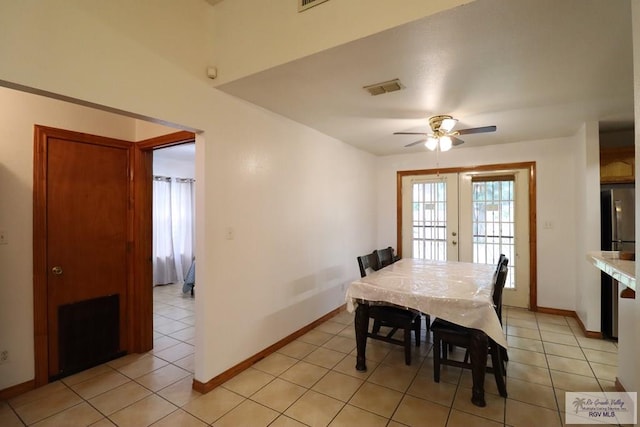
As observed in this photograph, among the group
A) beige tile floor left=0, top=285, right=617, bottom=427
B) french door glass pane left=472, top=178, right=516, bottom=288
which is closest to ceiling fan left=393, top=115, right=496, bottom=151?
french door glass pane left=472, top=178, right=516, bottom=288

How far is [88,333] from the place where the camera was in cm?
276

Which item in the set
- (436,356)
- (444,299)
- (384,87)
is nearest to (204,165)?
(384,87)

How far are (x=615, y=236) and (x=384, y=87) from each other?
10.0 feet

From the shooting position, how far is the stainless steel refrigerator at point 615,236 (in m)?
3.18

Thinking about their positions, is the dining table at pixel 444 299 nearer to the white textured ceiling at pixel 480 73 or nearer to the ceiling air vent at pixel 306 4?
the white textured ceiling at pixel 480 73

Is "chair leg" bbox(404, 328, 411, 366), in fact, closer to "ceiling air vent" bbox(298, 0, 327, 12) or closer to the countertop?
the countertop

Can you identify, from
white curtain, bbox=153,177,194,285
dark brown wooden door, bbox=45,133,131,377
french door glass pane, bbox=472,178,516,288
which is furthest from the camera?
white curtain, bbox=153,177,194,285

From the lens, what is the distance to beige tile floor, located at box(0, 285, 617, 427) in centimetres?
205

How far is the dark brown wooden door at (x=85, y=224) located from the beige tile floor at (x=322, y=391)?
501 millimetres

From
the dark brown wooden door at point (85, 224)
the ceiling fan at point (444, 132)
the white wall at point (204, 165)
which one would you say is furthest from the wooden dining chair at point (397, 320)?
the dark brown wooden door at point (85, 224)

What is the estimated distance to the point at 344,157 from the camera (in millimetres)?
4355

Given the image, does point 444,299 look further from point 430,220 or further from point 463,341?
point 430,220

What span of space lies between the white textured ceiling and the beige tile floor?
2.37 meters

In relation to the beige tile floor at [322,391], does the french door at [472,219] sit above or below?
above
